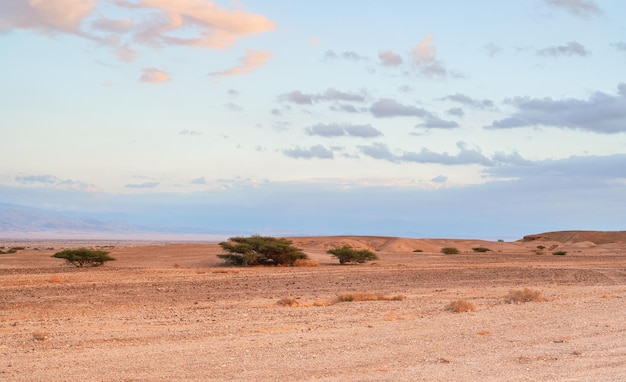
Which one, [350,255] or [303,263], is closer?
[303,263]

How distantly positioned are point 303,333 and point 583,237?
101m

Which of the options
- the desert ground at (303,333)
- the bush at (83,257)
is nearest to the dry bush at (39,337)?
the desert ground at (303,333)

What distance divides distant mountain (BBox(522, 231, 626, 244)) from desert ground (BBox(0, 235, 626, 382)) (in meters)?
78.3

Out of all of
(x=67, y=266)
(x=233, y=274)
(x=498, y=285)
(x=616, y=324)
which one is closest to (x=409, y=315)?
(x=616, y=324)

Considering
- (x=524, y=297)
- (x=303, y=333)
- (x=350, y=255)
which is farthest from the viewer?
(x=350, y=255)

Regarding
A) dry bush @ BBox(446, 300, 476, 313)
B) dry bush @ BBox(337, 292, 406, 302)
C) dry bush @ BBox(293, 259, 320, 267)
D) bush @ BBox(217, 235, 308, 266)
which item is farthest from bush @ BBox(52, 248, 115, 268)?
dry bush @ BBox(446, 300, 476, 313)

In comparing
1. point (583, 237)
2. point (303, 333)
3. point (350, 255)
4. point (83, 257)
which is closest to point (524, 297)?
point (303, 333)

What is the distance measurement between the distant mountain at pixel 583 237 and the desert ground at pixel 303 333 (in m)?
78.3

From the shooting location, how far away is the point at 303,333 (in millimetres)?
15945

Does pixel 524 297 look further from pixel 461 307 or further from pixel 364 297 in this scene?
pixel 364 297

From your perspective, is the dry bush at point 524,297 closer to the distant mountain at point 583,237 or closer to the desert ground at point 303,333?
the desert ground at point 303,333

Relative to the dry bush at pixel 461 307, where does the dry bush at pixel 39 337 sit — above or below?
below

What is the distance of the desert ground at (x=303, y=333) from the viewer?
1190 cm

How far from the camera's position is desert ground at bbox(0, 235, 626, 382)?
11898mm
